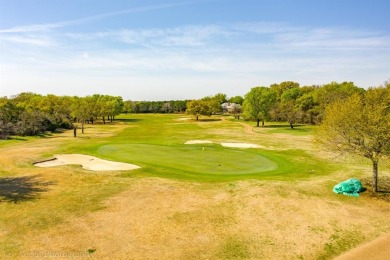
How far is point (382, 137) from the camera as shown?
24.0m

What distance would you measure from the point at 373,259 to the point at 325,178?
14334 mm

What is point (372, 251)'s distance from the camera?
54.3 feet

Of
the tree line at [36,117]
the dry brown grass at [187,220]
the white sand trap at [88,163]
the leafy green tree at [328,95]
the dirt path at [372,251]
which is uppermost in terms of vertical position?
the leafy green tree at [328,95]

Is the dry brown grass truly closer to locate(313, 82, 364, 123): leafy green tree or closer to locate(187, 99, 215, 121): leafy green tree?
locate(313, 82, 364, 123): leafy green tree

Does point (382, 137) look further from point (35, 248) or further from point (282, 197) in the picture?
point (35, 248)

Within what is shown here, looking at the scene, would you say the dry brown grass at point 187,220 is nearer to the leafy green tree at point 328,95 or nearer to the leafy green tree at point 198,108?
the leafy green tree at point 328,95

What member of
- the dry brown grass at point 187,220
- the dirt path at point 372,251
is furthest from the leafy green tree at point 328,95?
the dirt path at point 372,251

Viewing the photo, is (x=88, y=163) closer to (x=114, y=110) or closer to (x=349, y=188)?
(x=349, y=188)

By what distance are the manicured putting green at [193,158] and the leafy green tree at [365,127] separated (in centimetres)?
914

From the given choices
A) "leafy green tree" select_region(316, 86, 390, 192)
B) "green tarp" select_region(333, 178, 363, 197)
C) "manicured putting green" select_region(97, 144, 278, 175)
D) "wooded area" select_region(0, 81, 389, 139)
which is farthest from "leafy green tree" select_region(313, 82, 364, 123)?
"green tarp" select_region(333, 178, 363, 197)

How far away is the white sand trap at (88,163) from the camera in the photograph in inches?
1321

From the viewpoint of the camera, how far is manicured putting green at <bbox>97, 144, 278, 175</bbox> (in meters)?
33.4

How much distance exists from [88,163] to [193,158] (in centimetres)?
1215

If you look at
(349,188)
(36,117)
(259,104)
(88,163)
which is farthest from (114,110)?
(349,188)
